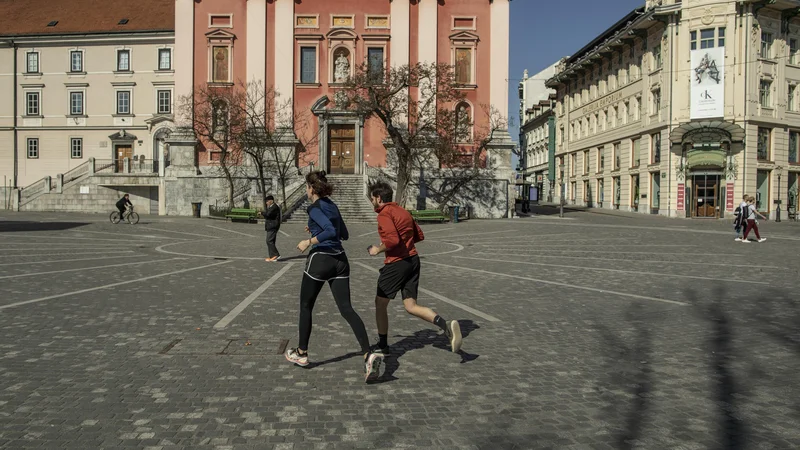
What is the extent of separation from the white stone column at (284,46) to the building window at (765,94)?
30.6 m

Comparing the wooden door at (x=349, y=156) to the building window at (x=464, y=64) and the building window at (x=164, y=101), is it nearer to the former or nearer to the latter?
the building window at (x=464, y=64)

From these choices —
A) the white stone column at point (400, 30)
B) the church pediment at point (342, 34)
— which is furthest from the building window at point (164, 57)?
the white stone column at point (400, 30)

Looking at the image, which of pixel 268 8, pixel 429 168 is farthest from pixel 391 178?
pixel 268 8

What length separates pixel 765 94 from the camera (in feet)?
139

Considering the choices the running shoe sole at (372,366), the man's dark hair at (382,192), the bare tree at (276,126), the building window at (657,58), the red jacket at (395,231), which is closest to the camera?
the running shoe sole at (372,366)

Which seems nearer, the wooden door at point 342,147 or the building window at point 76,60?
the wooden door at point 342,147

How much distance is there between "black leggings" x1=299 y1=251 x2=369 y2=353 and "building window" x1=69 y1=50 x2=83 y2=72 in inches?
2315

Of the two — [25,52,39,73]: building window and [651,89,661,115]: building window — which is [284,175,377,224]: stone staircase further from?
[25,52,39,73]: building window

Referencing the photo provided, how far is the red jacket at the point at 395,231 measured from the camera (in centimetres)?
648

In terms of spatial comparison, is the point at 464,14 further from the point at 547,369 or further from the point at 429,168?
the point at 547,369

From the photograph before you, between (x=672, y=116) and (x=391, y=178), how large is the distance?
65.5ft

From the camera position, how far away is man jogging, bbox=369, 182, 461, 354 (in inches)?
255

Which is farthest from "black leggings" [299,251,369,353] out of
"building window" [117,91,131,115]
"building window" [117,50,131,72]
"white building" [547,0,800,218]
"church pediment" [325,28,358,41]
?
"building window" [117,50,131,72]

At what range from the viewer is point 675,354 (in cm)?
687
